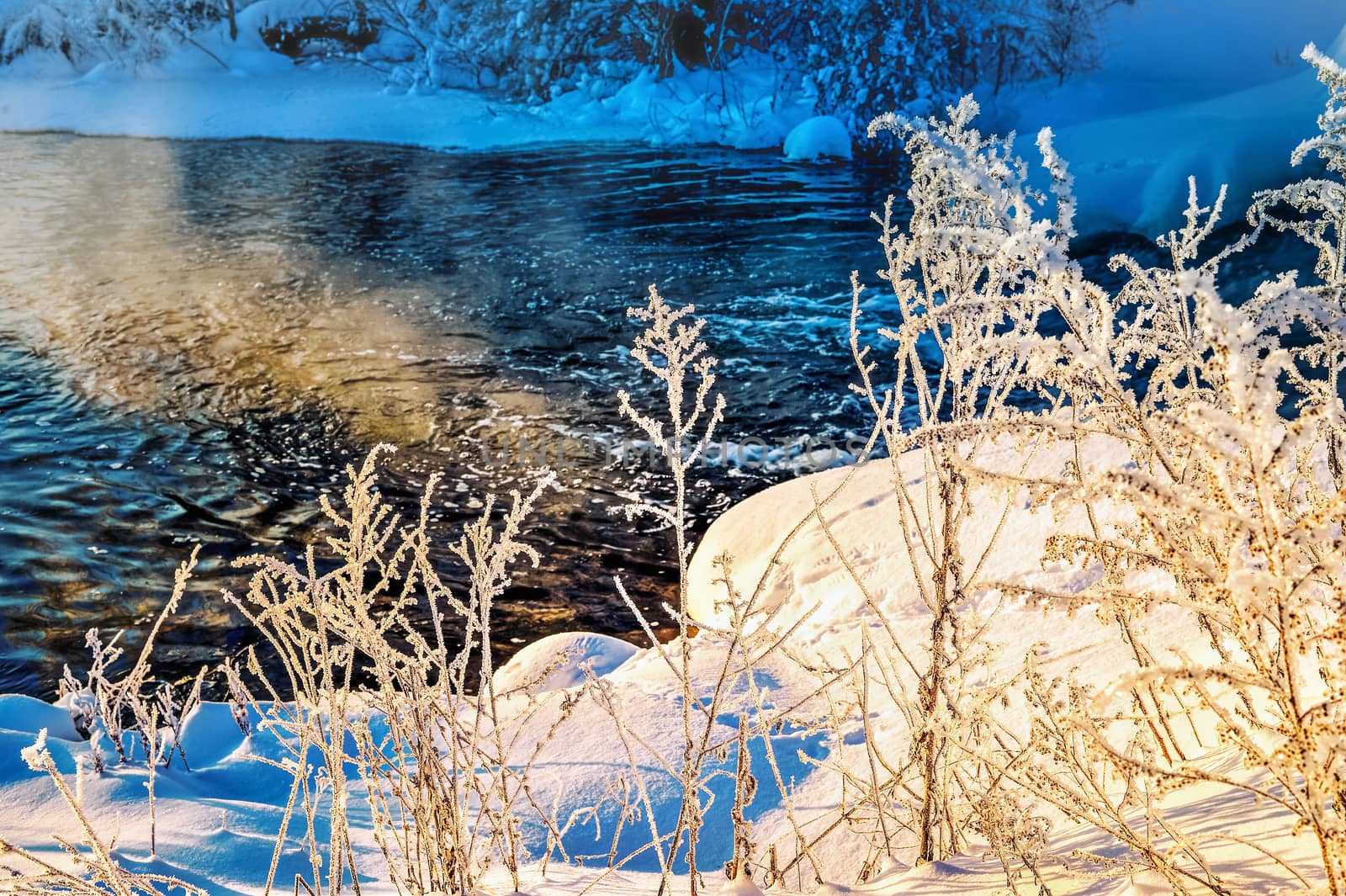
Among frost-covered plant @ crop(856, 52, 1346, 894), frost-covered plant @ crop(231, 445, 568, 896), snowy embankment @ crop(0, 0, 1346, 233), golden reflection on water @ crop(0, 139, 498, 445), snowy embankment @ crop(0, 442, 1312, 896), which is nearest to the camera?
frost-covered plant @ crop(856, 52, 1346, 894)

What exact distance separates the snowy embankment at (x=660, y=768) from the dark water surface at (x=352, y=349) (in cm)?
116

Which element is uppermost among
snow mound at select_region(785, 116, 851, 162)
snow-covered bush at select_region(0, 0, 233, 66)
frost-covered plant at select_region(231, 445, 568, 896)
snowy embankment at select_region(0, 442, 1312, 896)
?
snow-covered bush at select_region(0, 0, 233, 66)

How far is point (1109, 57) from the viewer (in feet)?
50.0

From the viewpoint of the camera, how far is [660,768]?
2482 mm

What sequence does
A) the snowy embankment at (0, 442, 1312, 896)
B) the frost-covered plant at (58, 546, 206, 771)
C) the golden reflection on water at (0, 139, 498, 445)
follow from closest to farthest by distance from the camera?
the snowy embankment at (0, 442, 1312, 896), the frost-covered plant at (58, 546, 206, 771), the golden reflection on water at (0, 139, 498, 445)

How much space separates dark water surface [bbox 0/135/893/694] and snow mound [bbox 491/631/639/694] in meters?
0.66

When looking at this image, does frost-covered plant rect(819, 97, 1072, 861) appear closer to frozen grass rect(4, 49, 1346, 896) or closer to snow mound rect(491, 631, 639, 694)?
frozen grass rect(4, 49, 1346, 896)

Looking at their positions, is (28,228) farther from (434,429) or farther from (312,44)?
(312,44)

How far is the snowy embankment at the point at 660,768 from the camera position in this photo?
1564 millimetres

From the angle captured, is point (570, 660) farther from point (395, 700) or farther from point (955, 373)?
point (955, 373)

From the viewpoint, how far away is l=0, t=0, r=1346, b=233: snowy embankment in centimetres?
1194

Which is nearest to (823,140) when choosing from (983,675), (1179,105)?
(1179,105)

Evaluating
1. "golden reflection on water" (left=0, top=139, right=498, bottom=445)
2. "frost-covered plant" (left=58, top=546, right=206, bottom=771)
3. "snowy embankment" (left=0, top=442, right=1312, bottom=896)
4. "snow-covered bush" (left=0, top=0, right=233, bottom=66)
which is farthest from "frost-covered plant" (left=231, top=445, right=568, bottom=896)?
"snow-covered bush" (left=0, top=0, right=233, bottom=66)

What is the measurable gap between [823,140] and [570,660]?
12792 millimetres
